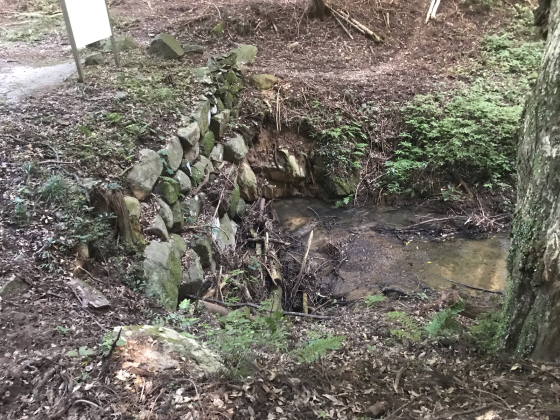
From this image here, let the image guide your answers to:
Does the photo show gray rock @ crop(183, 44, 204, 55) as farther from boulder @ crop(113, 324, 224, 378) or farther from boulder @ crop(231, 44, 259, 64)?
boulder @ crop(113, 324, 224, 378)

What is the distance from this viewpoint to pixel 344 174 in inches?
305

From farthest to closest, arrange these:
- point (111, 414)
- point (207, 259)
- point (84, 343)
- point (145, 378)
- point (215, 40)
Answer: point (215, 40) → point (207, 259) → point (84, 343) → point (145, 378) → point (111, 414)

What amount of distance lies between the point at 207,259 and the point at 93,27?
370cm

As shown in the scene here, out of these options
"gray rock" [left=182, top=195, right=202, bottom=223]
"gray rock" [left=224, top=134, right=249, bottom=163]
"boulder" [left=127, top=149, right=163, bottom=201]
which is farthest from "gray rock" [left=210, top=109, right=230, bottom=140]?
"boulder" [left=127, top=149, right=163, bottom=201]

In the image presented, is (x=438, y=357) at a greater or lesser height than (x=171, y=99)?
lesser

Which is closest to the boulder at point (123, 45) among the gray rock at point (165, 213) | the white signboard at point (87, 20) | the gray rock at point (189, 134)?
the white signboard at point (87, 20)

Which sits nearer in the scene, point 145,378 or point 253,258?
point 145,378

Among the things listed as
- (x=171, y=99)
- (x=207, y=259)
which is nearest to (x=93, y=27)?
(x=171, y=99)

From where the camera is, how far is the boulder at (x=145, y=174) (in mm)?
4324

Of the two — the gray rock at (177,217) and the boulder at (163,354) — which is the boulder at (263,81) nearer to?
the gray rock at (177,217)

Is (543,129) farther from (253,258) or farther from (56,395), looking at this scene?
(253,258)

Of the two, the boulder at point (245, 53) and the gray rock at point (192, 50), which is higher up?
the gray rock at point (192, 50)

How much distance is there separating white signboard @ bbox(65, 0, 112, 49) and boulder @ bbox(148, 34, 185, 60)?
129cm

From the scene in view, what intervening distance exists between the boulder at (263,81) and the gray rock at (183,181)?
336 cm
